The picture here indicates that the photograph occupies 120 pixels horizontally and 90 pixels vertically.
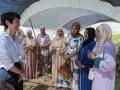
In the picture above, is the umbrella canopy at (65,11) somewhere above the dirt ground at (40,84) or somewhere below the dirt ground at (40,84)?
above

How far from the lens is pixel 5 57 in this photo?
461cm

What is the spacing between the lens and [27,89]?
9383 mm

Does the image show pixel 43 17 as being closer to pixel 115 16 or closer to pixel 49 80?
pixel 49 80

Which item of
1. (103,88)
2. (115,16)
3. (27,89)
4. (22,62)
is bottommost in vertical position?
(27,89)

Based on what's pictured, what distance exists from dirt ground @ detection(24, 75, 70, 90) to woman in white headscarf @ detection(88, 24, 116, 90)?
385 centimetres

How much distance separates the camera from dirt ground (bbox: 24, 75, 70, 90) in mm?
9570

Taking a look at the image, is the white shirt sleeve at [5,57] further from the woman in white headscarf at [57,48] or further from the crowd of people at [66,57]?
the woman in white headscarf at [57,48]

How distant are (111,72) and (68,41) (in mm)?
2462

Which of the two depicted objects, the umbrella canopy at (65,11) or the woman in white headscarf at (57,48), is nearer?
the umbrella canopy at (65,11)

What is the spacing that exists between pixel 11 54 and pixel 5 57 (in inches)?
3.9

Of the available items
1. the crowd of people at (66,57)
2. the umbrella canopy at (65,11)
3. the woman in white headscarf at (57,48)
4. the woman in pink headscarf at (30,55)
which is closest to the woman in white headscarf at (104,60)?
the crowd of people at (66,57)

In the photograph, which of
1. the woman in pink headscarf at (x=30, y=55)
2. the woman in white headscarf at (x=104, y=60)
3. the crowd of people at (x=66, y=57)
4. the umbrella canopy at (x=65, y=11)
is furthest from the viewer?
the woman in pink headscarf at (x=30, y=55)

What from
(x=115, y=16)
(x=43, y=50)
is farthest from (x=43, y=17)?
(x=115, y=16)

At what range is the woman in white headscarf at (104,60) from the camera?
5277mm
